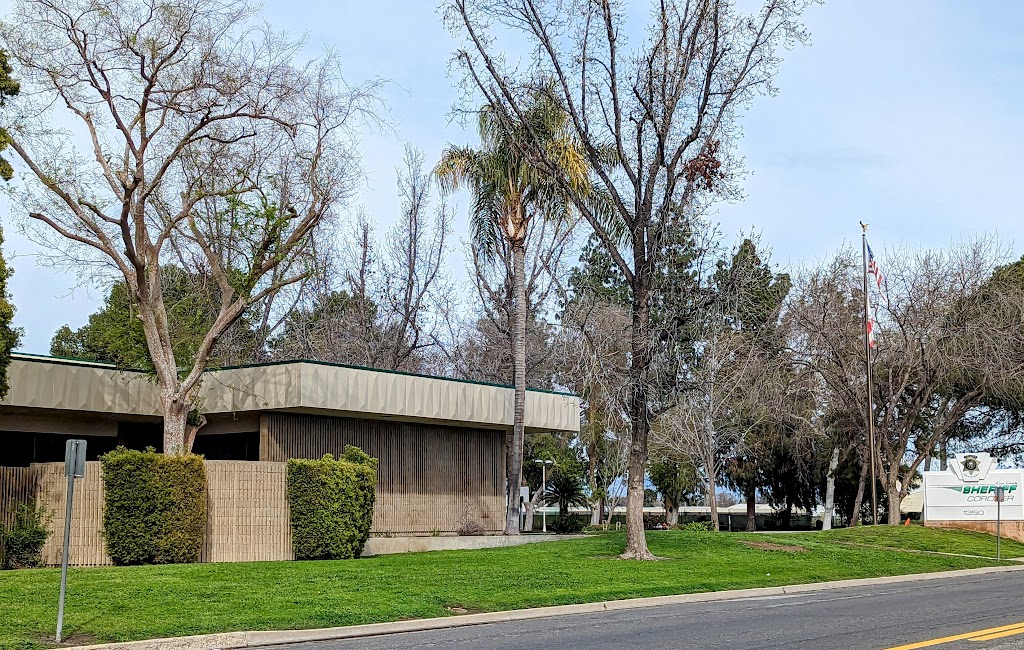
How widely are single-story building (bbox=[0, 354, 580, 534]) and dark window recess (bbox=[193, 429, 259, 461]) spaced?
0.04 metres

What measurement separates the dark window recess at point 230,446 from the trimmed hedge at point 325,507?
4.79 meters

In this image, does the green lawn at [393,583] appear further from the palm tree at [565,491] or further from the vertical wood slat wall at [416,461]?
the palm tree at [565,491]

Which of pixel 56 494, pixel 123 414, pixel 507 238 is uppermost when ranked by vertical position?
pixel 507 238

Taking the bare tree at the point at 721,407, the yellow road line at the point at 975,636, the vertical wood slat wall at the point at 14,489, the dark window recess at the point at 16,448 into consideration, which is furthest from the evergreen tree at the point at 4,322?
the bare tree at the point at 721,407

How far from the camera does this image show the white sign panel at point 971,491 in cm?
3841

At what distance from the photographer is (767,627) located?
14.4 metres

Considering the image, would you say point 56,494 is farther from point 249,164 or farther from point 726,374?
point 726,374

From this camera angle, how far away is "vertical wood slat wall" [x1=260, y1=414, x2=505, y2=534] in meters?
28.6

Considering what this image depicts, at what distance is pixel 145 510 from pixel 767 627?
13.6 metres

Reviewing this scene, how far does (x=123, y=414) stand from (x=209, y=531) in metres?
6.46

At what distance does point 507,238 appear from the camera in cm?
3325

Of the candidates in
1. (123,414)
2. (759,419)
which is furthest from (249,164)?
(759,419)

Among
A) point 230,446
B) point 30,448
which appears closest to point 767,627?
point 230,446

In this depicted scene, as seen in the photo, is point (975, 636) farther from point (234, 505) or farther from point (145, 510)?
point (234, 505)
